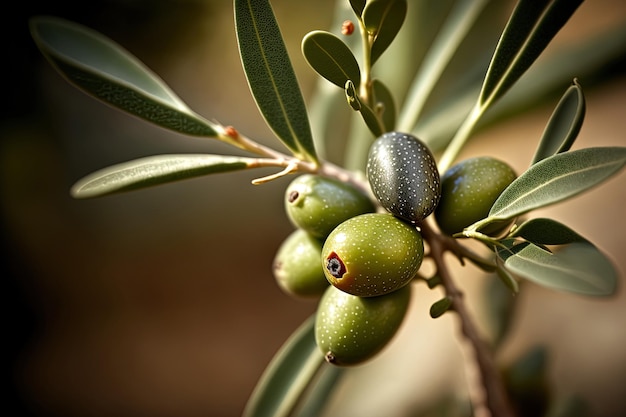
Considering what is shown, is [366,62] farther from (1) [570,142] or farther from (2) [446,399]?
(2) [446,399]

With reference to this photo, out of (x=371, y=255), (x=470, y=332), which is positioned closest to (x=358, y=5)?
(x=371, y=255)

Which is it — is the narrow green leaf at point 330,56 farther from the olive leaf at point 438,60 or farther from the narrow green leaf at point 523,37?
the olive leaf at point 438,60

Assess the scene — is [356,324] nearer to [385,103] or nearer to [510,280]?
[510,280]

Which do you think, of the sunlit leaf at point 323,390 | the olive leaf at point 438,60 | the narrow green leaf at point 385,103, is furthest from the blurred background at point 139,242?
the narrow green leaf at point 385,103

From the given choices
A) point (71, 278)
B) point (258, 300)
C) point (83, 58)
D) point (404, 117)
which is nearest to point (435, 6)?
point (404, 117)

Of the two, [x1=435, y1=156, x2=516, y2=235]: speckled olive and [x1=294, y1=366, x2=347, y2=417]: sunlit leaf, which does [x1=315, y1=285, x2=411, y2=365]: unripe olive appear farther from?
[x1=294, y1=366, x2=347, y2=417]: sunlit leaf

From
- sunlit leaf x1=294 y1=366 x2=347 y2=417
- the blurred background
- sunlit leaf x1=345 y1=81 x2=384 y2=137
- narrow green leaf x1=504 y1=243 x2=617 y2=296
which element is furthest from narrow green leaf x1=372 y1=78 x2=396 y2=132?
the blurred background
